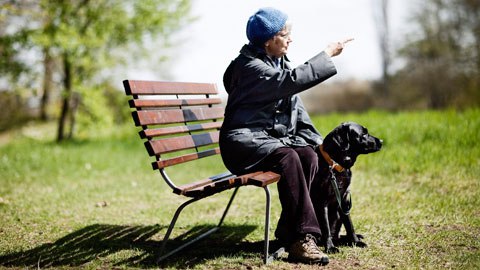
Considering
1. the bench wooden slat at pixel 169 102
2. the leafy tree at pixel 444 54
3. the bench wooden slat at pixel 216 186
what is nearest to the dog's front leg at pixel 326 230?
the bench wooden slat at pixel 216 186

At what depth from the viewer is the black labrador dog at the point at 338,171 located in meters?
3.52

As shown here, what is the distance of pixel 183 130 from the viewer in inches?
166

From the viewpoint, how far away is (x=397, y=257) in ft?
11.3

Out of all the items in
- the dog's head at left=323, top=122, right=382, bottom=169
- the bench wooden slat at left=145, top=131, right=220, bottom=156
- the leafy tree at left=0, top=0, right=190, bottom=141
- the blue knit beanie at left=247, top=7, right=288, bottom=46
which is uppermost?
the leafy tree at left=0, top=0, right=190, bottom=141

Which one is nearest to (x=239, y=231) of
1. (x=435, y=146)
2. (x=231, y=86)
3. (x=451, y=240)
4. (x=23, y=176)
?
(x=231, y=86)

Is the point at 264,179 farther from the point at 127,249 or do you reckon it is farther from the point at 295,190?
the point at 127,249

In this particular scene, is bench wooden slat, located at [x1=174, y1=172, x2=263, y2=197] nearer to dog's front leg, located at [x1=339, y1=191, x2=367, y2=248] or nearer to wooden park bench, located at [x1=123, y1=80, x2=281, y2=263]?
wooden park bench, located at [x1=123, y1=80, x2=281, y2=263]

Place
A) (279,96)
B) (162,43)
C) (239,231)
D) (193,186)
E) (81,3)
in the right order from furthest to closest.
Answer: (162,43), (81,3), (239,231), (193,186), (279,96)

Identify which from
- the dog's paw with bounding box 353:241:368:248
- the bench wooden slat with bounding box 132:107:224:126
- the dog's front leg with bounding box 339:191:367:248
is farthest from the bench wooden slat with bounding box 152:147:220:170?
the dog's paw with bounding box 353:241:368:248

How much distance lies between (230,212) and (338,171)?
6.45 ft

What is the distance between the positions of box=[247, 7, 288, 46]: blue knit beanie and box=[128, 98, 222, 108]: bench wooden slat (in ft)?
3.02

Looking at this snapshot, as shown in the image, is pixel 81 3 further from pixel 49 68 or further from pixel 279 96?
pixel 279 96

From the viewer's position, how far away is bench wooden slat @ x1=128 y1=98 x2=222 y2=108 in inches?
146

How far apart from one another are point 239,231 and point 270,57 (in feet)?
5.30
